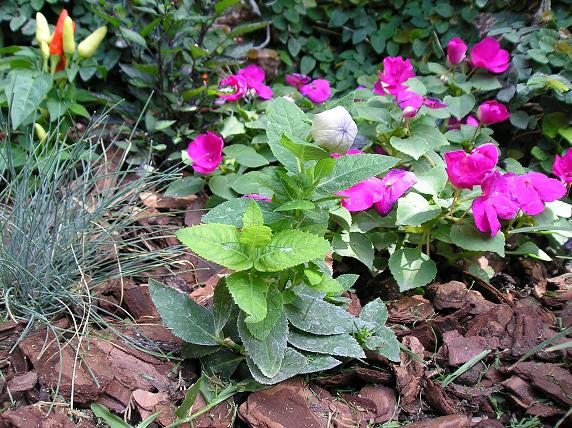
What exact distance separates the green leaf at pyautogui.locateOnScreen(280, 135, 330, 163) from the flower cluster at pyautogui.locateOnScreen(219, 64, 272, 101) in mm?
1073

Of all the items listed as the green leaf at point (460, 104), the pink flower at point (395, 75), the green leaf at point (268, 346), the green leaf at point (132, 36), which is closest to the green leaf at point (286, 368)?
the green leaf at point (268, 346)

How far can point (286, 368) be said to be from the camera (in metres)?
1.38

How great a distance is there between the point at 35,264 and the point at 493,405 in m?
1.24

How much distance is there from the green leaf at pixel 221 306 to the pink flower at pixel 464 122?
1293 mm

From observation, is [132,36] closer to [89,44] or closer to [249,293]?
[89,44]

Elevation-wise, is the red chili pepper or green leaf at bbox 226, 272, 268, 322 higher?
the red chili pepper

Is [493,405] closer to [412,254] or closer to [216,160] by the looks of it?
[412,254]

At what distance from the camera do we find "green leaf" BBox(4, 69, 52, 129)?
2.18m

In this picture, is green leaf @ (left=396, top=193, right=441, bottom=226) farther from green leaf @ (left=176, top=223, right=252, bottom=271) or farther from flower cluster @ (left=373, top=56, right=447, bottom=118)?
green leaf @ (left=176, top=223, right=252, bottom=271)

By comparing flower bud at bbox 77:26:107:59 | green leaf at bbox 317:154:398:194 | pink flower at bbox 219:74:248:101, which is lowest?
pink flower at bbox 219:74:248:101

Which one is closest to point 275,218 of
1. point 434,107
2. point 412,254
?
point 412,254

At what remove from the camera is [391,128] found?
2.09m

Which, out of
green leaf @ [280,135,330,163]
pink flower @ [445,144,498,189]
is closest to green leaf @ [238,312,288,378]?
green leaf @ [280,135,330,163]

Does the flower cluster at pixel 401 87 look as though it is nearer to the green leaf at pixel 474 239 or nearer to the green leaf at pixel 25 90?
the green leaf at pixel 474 239
